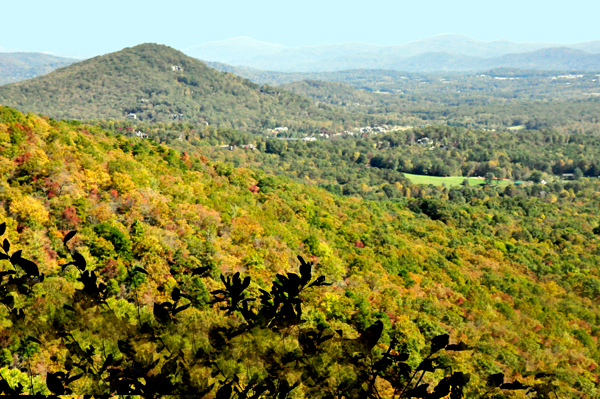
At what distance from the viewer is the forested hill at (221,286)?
3.48 meters

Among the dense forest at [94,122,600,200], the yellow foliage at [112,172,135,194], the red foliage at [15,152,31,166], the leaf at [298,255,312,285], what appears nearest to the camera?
the leaf at [298,255,312,285]

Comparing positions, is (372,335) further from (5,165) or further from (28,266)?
(5,165)

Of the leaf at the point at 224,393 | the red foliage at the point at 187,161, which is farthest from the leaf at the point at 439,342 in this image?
the red foliage at the point at 187,161

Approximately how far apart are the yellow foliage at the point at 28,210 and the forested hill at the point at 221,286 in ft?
0.27

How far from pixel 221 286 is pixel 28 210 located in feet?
36.1

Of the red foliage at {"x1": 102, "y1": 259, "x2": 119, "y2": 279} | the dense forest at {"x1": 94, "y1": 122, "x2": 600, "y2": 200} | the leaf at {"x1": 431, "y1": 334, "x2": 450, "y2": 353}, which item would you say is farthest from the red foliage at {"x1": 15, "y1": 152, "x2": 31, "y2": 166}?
the dense forest at {"x1": 94, "y1": 122, "x2": 600, "y2": 200}

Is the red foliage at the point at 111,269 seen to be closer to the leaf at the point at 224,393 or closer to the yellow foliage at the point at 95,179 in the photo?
the yellow foliage at the point at 95,179

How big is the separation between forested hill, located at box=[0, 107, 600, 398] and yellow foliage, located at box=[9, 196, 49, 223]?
82mm

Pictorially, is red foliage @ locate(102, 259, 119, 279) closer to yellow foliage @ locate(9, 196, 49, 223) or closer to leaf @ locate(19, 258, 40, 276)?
yellow foliage @ locate(9, 196, 49, 223)

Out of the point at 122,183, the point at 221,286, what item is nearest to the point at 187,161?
the point at 122,183

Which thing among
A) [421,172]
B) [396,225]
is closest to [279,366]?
[396,225]

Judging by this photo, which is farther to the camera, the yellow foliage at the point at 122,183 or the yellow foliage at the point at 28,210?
the yellow foliage at the point at 122,183

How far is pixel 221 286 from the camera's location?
1998cm

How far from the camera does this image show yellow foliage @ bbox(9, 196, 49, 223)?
21.2m
